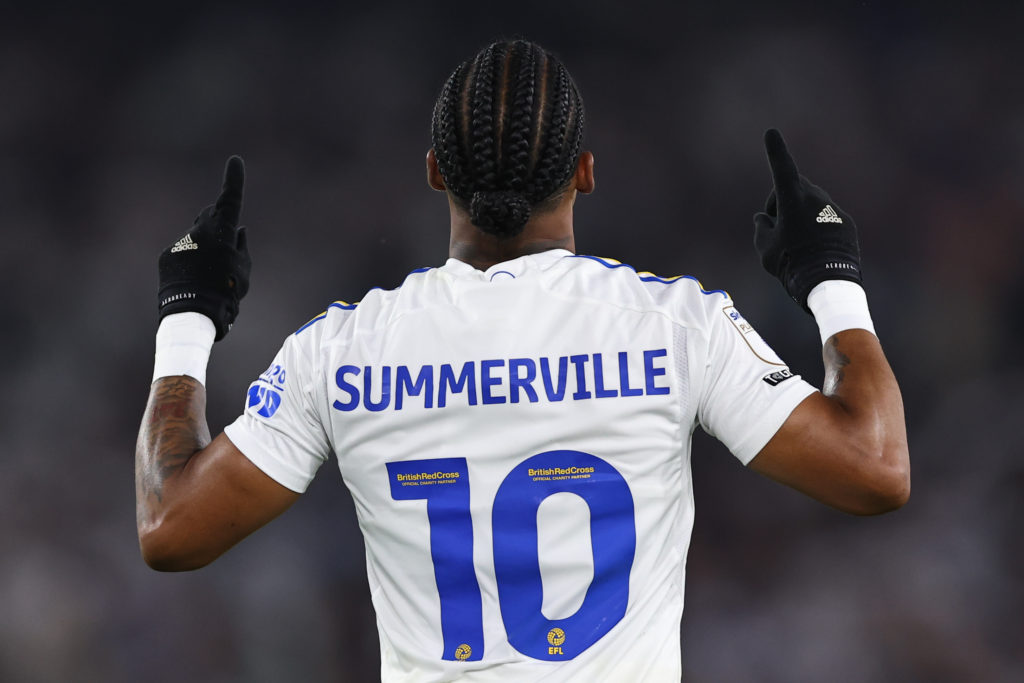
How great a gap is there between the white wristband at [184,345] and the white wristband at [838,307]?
913mm

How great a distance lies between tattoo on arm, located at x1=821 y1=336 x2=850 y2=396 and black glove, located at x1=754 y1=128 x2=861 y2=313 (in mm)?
137

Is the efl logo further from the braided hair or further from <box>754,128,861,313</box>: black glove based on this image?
<box>754,128,861,313</box>: black glove

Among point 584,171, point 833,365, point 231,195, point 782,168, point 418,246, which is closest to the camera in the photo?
point 833,365

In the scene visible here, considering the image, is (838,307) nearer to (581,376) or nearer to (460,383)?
(581,376)

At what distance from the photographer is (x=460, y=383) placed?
1.20 metres

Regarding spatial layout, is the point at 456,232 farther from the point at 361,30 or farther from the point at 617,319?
the point at 361,30

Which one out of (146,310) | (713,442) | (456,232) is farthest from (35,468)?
(456,232)

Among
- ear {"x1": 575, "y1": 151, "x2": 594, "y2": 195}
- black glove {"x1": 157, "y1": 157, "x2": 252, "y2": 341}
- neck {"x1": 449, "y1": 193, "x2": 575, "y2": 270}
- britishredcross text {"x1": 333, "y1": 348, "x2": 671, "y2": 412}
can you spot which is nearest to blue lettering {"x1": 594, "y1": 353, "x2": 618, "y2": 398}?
britishredcross text {"x1": 333, "y1": 348, "x2": 671, "y2": 412}

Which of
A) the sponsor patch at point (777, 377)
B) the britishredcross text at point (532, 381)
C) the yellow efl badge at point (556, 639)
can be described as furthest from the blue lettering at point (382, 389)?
the sponsor patch at point (777, 377)

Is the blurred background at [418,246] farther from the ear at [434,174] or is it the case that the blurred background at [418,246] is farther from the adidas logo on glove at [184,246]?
the ear at [434,174]

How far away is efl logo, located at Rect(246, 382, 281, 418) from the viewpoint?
4.15ft

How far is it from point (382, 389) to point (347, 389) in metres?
0.05

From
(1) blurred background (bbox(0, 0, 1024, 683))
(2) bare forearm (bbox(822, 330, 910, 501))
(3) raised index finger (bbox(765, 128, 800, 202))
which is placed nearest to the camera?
(2) bare forearm (bbox(822, 330, 910, 501))

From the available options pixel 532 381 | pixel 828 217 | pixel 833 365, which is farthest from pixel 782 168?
pixel 532 381
